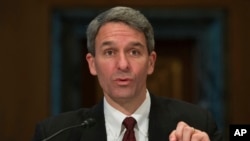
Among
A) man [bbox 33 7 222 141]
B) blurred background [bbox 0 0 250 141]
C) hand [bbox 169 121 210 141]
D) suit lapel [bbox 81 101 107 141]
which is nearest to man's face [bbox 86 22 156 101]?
man [bbox 33 7 222 141]

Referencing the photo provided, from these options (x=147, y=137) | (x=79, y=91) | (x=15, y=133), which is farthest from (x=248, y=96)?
(x=147, y=137)

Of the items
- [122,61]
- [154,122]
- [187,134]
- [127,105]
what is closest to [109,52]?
[122,61]

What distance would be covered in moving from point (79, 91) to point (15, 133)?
573mm

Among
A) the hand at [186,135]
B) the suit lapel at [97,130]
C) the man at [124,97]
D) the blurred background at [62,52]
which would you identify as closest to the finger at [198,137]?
the hand at [186,135]

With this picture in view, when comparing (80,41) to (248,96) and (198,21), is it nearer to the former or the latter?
(198,21)

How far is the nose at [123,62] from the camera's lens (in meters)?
2.19

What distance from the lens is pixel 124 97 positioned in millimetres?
2252

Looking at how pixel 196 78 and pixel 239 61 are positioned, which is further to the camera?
pixel 196 78

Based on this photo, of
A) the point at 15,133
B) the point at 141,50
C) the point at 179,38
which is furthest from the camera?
the point at 179,38

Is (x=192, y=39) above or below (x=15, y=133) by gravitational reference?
above

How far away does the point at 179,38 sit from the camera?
14.6 feet

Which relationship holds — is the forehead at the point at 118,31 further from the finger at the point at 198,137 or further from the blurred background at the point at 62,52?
the blurred background at the point at 62,52

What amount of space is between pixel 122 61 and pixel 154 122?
0.29m

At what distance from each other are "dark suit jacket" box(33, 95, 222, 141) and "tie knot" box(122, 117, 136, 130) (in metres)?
0.08
